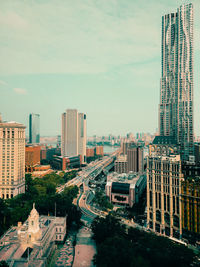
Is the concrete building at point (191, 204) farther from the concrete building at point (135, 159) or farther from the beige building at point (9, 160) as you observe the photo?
the concrete building at point (135, 159)

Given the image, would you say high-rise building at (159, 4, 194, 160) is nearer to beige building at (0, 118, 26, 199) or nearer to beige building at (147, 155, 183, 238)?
beige building at (147, 155, 183, 238)

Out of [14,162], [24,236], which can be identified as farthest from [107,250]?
[14,162]

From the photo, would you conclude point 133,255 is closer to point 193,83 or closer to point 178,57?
point 193,83

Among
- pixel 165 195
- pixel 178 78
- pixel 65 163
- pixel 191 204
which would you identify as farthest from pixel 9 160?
pixel 178 78

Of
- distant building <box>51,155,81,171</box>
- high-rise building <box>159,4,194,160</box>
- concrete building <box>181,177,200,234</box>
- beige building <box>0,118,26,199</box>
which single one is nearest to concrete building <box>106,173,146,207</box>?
concrete building <box>181,177,200,234</box>

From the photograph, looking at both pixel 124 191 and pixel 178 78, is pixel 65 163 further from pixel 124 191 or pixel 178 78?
pixel 178 78

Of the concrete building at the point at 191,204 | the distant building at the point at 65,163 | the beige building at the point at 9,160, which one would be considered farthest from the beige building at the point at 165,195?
the distant building at the point at 65,163
